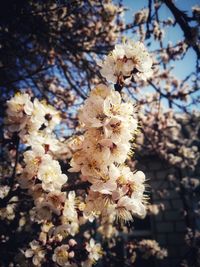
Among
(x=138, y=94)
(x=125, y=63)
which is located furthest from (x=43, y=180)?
(x=138, y=94)

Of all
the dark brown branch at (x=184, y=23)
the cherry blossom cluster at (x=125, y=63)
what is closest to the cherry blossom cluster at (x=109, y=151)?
the cherry blossom cluster at (x=125, y=63)

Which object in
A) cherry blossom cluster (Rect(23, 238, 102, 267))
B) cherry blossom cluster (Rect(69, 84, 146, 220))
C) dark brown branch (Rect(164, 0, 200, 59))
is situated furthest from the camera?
dark brown branch (Rect(164, 0, 200, 59))

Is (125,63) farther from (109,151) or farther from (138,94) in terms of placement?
(138,94)

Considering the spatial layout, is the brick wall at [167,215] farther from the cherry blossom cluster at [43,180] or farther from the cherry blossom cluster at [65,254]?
the cherry blossom cluster at [43,180]

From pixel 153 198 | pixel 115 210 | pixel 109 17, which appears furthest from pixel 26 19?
pixel 153 198

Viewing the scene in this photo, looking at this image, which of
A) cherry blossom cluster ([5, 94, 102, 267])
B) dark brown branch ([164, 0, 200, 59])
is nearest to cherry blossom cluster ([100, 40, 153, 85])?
cherry blossom cluster ([5, 94, 102, 267])

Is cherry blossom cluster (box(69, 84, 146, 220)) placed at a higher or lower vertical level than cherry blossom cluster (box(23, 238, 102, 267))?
higher

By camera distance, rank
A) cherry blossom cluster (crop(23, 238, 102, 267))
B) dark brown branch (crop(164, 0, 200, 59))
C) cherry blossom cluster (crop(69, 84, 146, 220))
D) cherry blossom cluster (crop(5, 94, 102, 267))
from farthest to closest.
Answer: dark brown branch (crop(164, 0, 200, 59))
cherry blossom cluster (crop(23, 238, 102, 267))
cherry blossom cluster (crop(5, 94, 102, 267))
cherry blossom cluster (crop(69, 84, 146, 220))

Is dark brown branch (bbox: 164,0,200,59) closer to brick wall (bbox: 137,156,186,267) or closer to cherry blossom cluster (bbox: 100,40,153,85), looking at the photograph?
cherry blossom cluster (bbox: 100,40,153,85)
